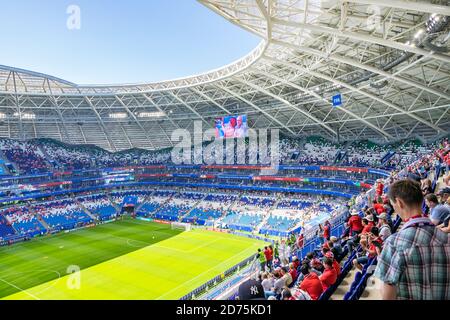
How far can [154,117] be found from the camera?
216 ft

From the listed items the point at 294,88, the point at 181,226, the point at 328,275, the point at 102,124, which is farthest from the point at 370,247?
the point at 102,124

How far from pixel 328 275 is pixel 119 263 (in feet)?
99.1

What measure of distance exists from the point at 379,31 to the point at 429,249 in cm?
2724

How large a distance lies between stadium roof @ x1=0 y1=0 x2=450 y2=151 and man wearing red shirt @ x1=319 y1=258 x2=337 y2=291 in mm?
13262

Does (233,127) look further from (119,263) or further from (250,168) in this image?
(119,263)

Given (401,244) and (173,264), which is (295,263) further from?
(173,264)

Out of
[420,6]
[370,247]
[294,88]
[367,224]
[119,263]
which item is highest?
[294,88]

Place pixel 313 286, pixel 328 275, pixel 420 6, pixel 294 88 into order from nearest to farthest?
pixel 313 286
pixel 328 275
pixel 420 6
pixel 294 88

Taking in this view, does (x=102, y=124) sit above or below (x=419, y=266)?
above

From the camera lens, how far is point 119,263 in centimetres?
3325

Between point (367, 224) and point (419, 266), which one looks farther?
point (367, 224)

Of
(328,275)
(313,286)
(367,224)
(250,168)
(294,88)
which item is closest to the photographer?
(313,286)
